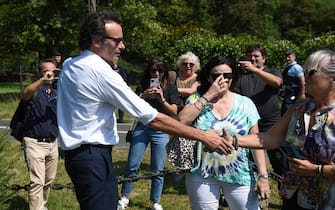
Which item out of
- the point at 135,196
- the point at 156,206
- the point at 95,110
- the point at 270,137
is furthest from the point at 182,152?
the point at 135,196

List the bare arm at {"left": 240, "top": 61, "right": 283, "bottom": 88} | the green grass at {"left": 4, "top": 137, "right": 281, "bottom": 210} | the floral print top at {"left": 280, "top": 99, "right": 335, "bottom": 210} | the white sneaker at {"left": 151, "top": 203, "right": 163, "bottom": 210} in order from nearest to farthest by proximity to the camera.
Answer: the floral print top at {"left": 280, "top": 99, "right": 335, "bottom": 210} < the bare arm at {"left": 240, "top": 61, "right": 283, "bottom": 88} < the white sneaker at {"left": 151, "top": 203, "right": 163, "bottom": 210} < the green grass at {"left": 4, "top": 137, "right": 281, "bottom": 210}

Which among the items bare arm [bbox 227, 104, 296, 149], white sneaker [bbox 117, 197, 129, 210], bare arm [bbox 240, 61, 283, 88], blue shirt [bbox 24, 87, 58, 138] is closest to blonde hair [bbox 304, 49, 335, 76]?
bare arm [bbox 227, 104, 296, 149]

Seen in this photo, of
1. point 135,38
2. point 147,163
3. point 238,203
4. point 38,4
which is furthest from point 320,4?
point 238,203

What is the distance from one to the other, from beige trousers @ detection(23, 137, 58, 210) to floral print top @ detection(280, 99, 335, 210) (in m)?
3.43

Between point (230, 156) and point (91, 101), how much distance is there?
1221 mm

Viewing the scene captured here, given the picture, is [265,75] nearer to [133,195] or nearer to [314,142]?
[133,195]

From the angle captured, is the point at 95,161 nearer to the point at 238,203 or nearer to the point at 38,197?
the point at 238,203

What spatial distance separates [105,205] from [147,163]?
5.79 m

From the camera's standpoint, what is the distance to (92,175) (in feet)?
11.9

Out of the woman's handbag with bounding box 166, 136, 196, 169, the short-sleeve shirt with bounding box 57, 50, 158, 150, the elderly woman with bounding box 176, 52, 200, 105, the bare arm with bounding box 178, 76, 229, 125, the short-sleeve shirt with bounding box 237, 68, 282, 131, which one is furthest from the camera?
the elderly woman with bounding box 176, 52, 200, 105

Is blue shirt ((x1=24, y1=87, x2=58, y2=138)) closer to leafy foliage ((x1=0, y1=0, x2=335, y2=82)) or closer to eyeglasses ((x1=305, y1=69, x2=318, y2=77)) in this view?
eyeglasses ((x1=305, y1=69, x2=318, y2=77))

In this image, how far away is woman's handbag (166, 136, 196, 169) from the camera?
176 inches

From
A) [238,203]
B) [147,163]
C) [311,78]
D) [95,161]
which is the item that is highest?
[311,78]

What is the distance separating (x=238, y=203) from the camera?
4172 mm
